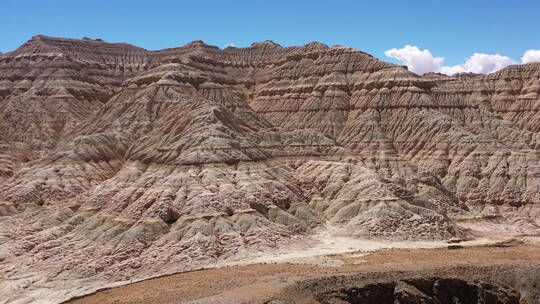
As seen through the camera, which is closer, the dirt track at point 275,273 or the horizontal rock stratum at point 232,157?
the dirt track at point 275,273

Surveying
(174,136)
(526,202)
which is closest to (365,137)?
(526,202)

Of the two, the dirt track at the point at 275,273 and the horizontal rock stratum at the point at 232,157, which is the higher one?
the horizontal rock stratum at the point at 232,157

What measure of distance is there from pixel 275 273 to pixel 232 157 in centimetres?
3079

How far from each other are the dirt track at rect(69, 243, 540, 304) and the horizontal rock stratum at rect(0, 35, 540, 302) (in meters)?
6.60

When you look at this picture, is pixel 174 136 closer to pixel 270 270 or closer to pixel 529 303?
pixel 270 270

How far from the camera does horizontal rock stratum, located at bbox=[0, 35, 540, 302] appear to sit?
188 feet

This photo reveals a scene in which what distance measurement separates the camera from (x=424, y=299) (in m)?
37.5

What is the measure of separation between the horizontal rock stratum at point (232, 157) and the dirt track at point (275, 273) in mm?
6598

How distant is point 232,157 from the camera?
7256cm

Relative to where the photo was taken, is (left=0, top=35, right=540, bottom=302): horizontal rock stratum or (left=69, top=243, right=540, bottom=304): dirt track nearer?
(left=69, top=243, right=540, bottom=304): dirt track

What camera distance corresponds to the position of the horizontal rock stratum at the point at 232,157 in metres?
57.2

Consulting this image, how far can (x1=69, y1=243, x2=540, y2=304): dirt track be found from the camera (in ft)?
123

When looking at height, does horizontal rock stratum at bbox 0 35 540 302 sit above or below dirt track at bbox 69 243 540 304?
above

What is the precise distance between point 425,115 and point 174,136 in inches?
2115
